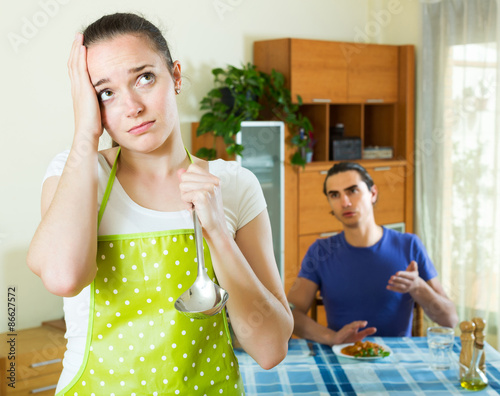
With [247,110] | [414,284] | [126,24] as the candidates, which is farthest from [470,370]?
[247,110]

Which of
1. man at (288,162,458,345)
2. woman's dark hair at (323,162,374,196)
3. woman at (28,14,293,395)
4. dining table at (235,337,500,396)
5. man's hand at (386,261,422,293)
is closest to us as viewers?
woman at (28,14,293,395)

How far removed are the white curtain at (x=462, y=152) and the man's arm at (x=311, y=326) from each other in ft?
6.80

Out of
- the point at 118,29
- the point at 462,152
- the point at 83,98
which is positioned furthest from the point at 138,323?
the point at 462,152

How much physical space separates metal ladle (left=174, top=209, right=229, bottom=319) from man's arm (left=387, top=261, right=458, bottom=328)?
63.7 inches

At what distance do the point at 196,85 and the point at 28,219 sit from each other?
4.54 ft

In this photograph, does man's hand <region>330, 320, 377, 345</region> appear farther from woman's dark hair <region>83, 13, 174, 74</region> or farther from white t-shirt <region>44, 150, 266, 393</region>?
woman's dark hair <region>83, 13, 174, 74</region>

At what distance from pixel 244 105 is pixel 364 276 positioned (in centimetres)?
164

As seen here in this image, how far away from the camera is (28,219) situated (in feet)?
11.5

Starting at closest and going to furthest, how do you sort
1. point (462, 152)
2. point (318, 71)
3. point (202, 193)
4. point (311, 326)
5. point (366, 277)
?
point (202, 193), point (311, 326), point (366, 277), point (318, 71), point (462, 152)

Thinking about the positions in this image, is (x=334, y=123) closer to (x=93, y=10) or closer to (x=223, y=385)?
(x=93, y=10)

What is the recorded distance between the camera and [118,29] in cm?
110

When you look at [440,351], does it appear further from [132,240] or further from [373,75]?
[373,75]

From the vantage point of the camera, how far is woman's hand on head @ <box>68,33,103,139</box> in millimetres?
1066

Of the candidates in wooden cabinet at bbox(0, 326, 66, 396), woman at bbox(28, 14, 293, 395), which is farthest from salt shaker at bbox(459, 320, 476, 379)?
wooden cabinet at bbox(0, 326, 66, 396)
